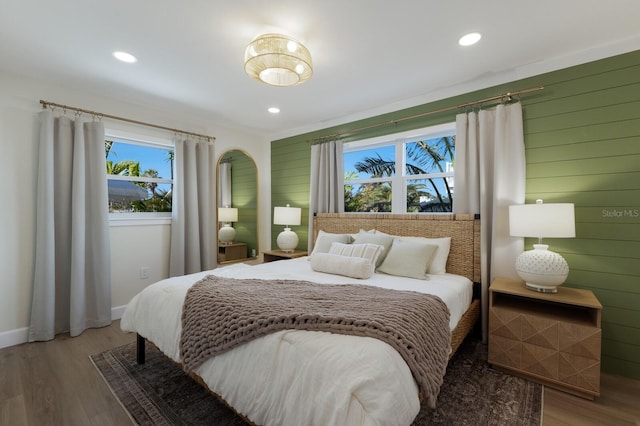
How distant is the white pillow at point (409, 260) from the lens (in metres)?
2.43

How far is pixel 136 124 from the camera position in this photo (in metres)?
3.31

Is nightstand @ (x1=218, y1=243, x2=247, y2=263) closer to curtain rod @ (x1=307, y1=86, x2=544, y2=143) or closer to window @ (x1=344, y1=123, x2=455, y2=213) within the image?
window @ (x1=344, y1=123, x2=455, y2=213)

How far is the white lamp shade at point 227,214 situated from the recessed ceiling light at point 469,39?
340 cm

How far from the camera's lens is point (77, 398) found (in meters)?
1.85

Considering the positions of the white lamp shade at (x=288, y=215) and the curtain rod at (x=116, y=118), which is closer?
the curtain rod at (x=116, y=118)

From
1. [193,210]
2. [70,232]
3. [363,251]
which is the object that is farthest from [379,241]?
[70,232]

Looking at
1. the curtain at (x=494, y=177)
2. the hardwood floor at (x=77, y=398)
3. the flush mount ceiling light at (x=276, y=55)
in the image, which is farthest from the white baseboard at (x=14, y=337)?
the curtain at (x=494, y=177)

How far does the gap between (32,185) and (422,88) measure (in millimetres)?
3922

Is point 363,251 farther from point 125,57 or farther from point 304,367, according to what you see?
point 125,57

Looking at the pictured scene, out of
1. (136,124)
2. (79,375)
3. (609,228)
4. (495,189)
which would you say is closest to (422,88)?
(495,189)

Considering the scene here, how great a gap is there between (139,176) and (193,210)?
2.45 ft

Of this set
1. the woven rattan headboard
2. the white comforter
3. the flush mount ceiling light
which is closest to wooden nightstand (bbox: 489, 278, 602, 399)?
the woven rattan headboard

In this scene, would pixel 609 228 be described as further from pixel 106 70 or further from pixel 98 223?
pixel 98 223

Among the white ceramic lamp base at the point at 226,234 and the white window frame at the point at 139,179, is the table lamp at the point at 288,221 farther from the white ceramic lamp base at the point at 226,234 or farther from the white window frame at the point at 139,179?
the white window frame at the point at 139,179
